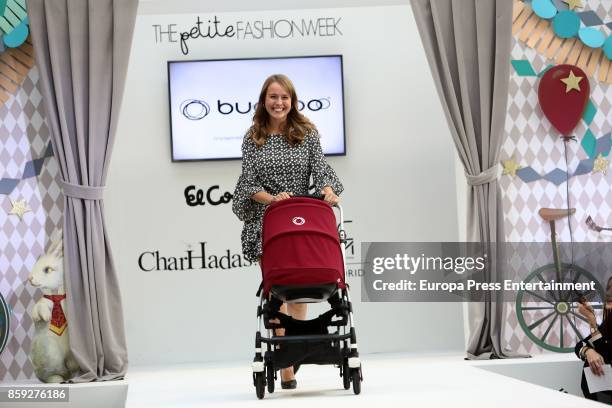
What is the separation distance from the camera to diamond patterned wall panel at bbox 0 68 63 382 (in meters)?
5.86

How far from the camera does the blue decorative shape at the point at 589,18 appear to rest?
618cm

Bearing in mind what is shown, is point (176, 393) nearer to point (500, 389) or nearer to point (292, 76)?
point (500, 389)

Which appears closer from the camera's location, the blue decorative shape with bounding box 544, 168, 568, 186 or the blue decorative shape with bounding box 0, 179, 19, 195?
the blue decorative shape with bounding box 0, 179, 19, 195

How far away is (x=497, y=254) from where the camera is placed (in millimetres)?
5629

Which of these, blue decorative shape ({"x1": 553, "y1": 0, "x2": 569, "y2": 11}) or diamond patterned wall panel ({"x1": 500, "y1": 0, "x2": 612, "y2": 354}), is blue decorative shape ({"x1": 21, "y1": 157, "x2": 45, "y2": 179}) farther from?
blue decorative shape ({"x1": 553, "y1": 0, "x2": 569, "y2": 11})

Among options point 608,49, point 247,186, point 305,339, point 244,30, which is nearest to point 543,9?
point 608,49

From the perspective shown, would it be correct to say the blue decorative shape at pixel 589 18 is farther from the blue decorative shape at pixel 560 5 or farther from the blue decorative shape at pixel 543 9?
the blue decorative shape at pixel 543 9

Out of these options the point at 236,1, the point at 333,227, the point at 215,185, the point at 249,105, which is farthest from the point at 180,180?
the point at 333,227

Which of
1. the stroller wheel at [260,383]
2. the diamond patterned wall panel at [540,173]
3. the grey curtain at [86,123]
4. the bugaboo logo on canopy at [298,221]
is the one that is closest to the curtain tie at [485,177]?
the diamond patterned wall panel at [540,173]

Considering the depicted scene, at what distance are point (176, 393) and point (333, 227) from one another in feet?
3.93

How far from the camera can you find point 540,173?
6.10m

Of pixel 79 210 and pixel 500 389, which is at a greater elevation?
pixel 79 210

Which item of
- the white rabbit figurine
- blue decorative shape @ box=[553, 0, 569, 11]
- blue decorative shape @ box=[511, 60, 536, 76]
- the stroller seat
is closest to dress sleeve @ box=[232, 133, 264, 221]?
the stroller seat

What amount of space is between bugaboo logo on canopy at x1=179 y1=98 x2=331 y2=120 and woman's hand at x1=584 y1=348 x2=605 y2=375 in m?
2.58
